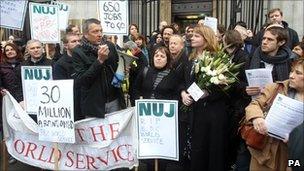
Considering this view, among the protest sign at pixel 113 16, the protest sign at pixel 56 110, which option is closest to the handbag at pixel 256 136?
the protest sign at pixel 56 110

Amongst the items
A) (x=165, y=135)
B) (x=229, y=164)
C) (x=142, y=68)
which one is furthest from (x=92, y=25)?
(x=229, y=164)

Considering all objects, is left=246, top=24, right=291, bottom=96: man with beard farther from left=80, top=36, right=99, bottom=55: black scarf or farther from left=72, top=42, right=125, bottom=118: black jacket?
left=80, top=36, right=99, bottom=55: black scarf

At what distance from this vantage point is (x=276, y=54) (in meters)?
4.57

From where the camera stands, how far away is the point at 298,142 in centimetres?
302

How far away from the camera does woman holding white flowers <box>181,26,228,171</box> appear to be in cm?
473

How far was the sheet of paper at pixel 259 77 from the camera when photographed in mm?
4363

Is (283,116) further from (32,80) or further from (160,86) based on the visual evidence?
(32,80)

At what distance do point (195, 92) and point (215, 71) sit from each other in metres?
0.33

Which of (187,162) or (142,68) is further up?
(142,68)

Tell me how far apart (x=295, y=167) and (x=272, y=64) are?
1.60 metres

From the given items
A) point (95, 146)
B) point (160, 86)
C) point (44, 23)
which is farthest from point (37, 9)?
point (160, 86)

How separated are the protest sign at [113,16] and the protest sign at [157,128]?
2.55m

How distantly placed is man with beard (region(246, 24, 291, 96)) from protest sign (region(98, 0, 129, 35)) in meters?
2.99

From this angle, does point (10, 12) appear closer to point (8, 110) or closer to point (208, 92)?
point (8, 110)
